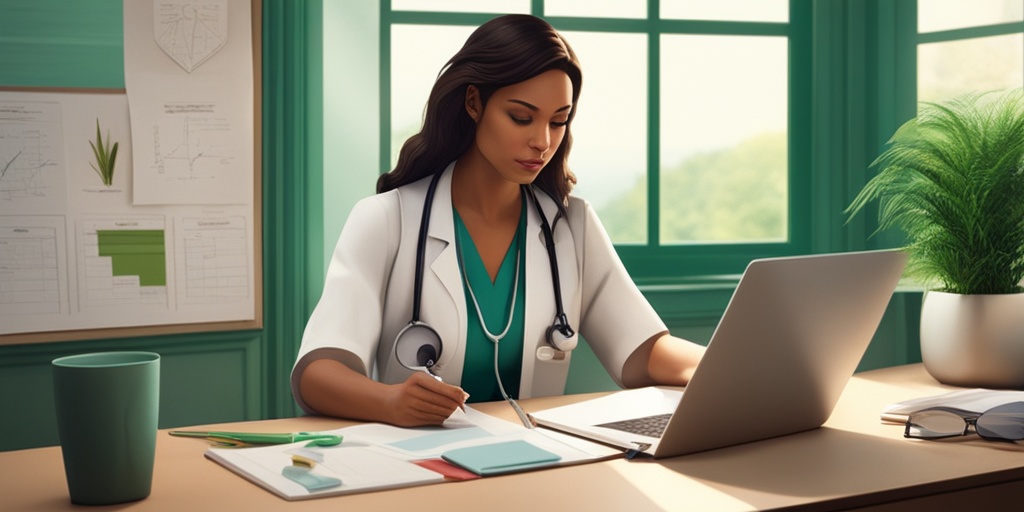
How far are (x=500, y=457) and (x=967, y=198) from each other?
3.60ft

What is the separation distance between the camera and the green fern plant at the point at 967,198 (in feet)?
5.90

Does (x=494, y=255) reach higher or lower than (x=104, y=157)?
lower

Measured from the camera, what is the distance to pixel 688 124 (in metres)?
2.97

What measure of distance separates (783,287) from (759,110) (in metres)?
1.95

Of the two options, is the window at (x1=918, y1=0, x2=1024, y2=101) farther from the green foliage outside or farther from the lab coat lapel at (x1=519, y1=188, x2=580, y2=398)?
the lab coat lapel at (x1=519, y1=188, x2=580, y2=398)

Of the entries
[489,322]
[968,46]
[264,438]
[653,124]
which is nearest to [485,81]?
[489,322]

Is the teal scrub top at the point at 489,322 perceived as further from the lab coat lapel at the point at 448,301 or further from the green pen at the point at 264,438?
the green pen at the point at 264,438

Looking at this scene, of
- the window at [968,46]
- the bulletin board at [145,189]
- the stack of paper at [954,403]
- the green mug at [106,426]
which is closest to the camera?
the green mug at [106,426]

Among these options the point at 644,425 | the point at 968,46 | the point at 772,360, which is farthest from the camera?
the point at 968,46

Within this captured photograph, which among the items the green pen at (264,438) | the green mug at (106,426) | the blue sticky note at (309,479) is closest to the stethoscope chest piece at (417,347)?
the green pen at (264,438)

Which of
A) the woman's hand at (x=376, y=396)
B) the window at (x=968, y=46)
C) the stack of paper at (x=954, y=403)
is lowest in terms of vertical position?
the stack of paper at (x=954, y=403)

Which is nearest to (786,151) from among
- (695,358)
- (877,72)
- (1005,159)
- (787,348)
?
(877,72)

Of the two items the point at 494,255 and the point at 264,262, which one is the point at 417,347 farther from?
the point at 264,262

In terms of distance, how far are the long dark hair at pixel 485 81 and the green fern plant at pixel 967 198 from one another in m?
0.67
